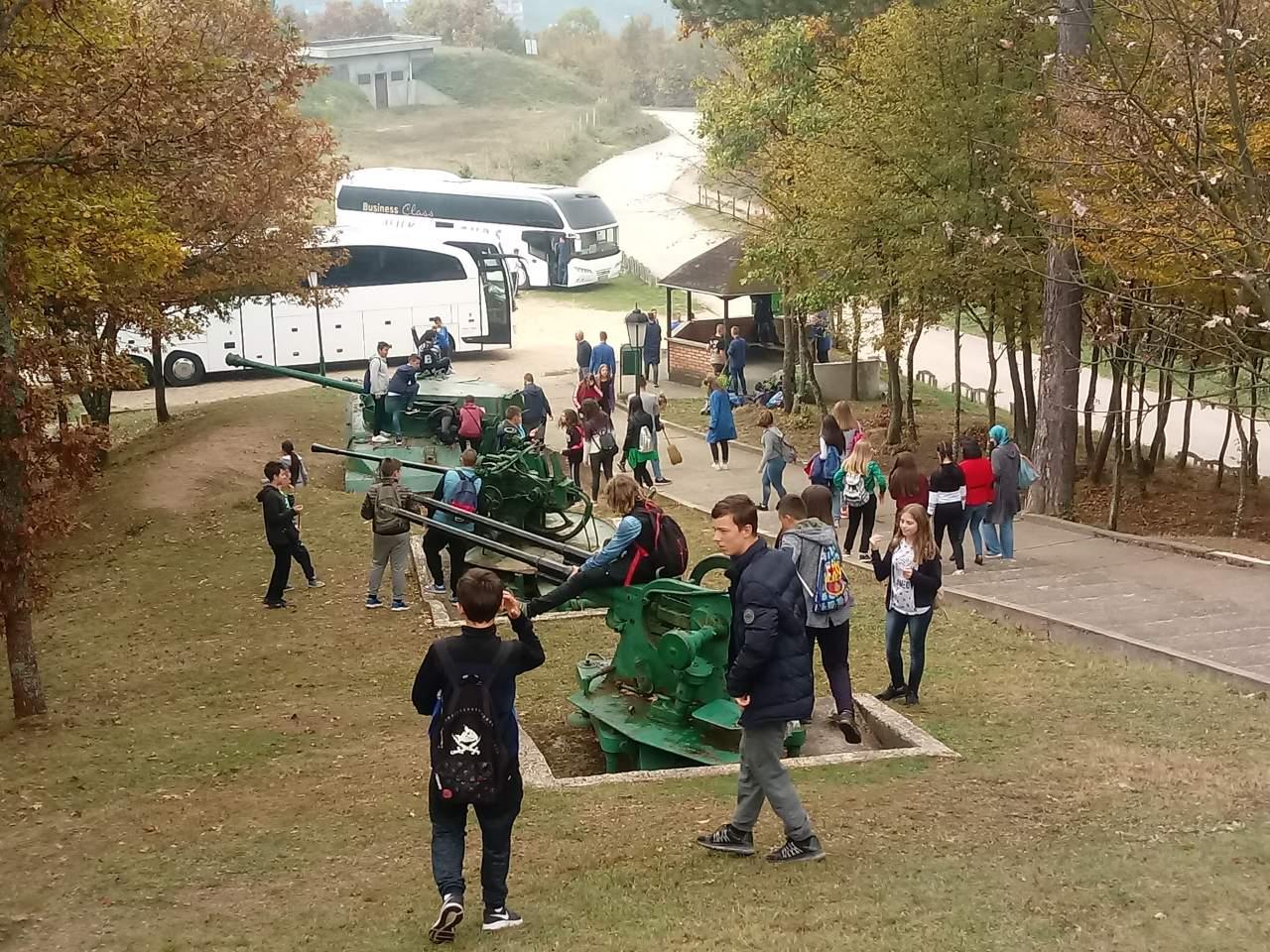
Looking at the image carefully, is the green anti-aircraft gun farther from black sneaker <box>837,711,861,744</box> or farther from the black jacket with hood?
black sneaker <box>837,711,861,744</box>

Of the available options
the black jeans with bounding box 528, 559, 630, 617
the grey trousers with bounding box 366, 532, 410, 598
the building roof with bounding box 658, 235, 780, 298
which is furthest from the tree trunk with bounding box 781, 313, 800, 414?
the black jeans with bounding box 528, 559, 630, 617

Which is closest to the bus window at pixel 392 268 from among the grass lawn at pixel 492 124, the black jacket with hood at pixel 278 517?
the black jacket with hood at pixel 278 517

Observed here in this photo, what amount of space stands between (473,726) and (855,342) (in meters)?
21.7

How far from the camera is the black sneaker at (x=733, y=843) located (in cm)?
653

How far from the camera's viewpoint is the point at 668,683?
8.88m

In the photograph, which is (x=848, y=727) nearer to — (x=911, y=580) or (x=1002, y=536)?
(x=911, y=580)

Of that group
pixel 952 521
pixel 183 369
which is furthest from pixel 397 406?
pixel 183 369

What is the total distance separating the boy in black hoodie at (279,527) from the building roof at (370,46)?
78.6 m

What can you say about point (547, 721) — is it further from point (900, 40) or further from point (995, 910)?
point (900, 40)

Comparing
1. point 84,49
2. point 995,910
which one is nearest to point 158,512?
point 84,49

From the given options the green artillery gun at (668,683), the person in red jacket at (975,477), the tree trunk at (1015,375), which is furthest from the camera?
the tree trunk at (1015,375)

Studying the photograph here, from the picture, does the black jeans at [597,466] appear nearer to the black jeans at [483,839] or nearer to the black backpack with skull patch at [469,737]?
the black jeans at [483,839]

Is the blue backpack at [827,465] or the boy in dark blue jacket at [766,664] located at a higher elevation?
the boy in dark blue jacket at [766,664]

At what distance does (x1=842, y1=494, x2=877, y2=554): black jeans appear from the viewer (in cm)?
1500
